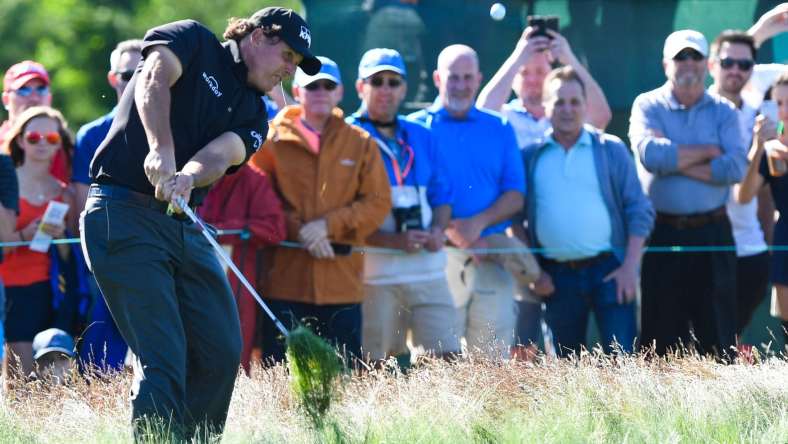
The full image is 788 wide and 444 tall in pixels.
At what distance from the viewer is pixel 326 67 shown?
9875 mm

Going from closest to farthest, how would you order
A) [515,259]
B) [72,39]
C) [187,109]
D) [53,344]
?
[187,109]
[53,344]
[515,259]
[72,39]

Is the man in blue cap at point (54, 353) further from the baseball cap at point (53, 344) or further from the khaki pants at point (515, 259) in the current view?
the khaki pants at point (515, 259)

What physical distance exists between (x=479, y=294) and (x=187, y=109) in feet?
13.0

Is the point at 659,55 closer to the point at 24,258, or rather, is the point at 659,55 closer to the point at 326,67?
the point at 326,67

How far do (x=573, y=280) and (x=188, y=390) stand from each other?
156 inches

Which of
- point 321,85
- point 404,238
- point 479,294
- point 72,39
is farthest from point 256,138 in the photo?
point 72,39

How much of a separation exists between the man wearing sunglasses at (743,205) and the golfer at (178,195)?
4560 millimetres

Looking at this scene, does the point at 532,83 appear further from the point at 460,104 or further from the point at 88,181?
the point at 88,181

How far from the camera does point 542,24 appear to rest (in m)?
11.0

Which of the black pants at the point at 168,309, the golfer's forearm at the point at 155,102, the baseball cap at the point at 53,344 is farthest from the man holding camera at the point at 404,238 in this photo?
the golfer's forearm at the point at 155,102

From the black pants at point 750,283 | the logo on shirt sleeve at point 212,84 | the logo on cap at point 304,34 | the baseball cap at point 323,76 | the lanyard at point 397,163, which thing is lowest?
the black pants at point 750,283

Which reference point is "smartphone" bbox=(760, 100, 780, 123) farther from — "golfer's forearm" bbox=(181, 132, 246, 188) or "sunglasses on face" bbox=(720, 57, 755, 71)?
"golfer's forearm" bbox=(181, 132, 246, 188)

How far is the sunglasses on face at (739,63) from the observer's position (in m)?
10.7

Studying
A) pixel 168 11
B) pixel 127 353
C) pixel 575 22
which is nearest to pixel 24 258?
pixel 127 353
